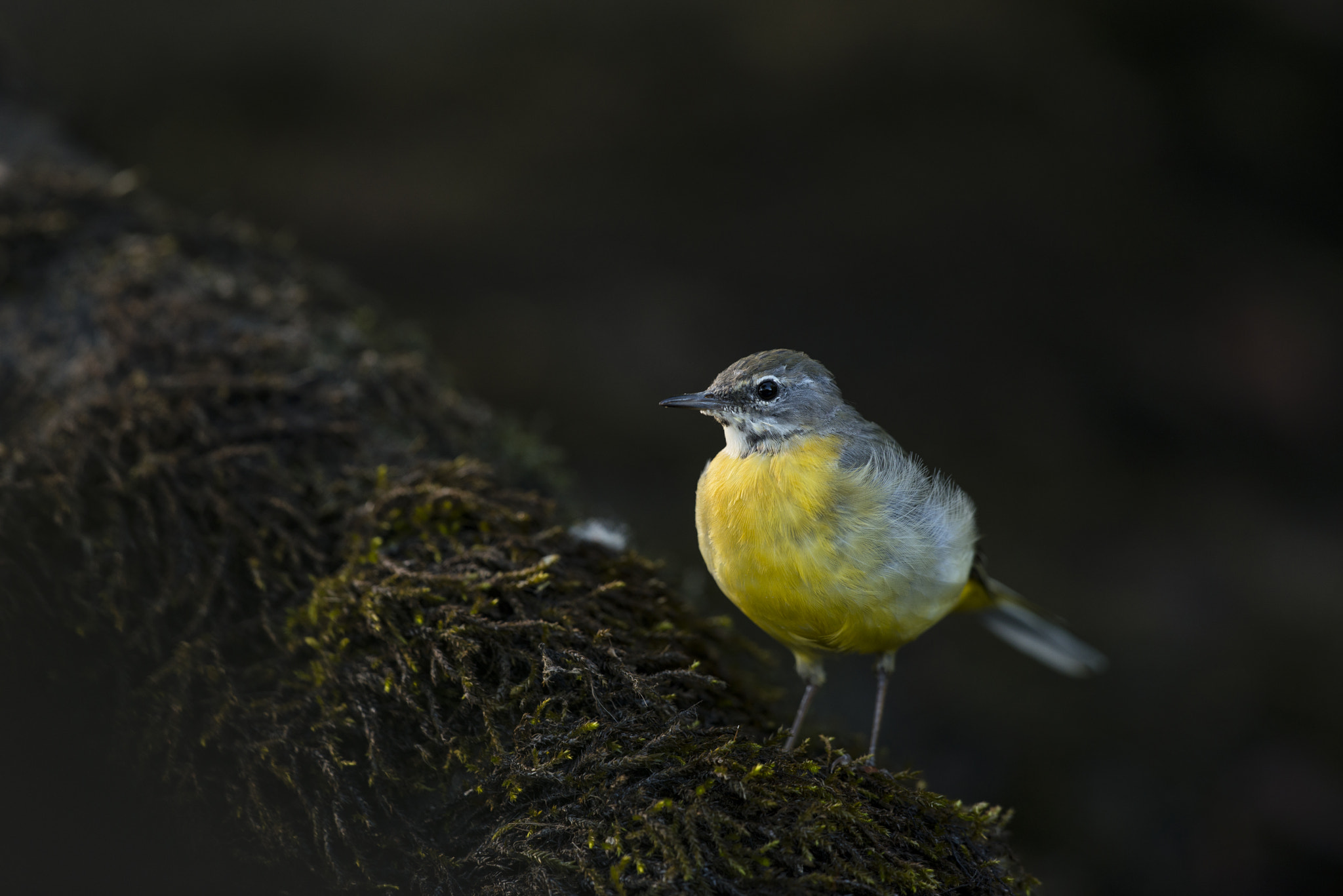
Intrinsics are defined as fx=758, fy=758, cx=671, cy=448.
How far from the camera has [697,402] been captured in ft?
7.68

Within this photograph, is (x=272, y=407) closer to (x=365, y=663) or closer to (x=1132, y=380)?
(x=365, y=663)

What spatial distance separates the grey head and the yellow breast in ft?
0.23

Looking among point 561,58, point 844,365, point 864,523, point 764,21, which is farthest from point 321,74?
point 864,523

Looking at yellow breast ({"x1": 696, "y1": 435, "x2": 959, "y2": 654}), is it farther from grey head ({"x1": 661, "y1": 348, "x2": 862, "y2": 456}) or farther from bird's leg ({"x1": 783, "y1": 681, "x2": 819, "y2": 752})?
bird's leg ({"x1": 783, "y1": 681, "x2": 819, "y2": 752})

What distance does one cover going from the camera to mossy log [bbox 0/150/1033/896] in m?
1.73

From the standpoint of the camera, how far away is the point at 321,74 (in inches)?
190

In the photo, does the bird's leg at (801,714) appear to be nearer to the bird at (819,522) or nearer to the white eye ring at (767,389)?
the bird at (819,522)

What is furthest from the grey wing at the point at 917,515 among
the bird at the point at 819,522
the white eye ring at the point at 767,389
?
the white eye ring at the point at 767,389

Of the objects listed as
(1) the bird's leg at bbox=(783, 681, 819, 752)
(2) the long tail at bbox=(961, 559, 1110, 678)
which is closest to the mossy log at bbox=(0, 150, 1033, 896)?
(1) the bird's leg at bbox=(783, 681, 819, 752)

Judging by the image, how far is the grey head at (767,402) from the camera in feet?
7.72

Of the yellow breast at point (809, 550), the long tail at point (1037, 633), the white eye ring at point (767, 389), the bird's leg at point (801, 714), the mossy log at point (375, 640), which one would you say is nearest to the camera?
the mossy log at point (375, 640)

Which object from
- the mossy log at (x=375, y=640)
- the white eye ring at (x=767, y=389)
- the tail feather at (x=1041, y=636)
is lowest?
the tail feather at (x=1041, y=636)

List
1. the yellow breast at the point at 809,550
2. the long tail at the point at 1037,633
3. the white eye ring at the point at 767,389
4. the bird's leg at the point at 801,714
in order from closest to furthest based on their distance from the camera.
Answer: the yellow breast at the point at 809,550
the bird's leg at the point at 801,714
the white eye ring at the point at 767,389
the long tail at the point at 1037,633

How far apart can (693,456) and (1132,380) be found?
120 inches
